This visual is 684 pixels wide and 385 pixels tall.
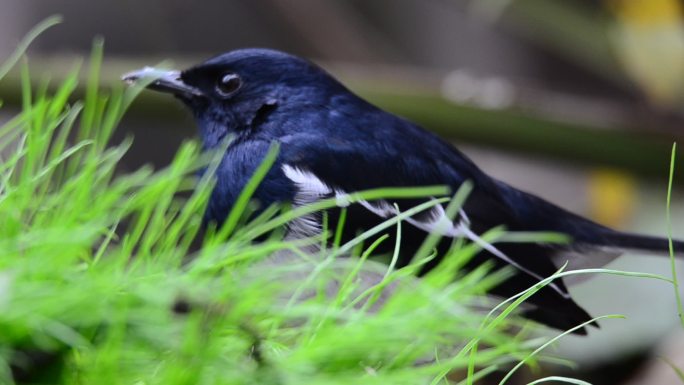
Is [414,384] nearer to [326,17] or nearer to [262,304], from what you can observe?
[262,304]

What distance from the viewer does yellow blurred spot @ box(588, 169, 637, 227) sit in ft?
7.75

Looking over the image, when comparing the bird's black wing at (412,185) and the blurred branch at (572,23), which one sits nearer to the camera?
the bird's black wing at (412,185)

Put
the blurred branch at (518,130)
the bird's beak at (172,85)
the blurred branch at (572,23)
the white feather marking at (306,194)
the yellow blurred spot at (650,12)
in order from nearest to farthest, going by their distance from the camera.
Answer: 1. the white feather marking at (306,194)
2. the bird's beak at (172,85)
3. the blurred branch at (518,130)
4. the yellow blurred spot at (650,12)
5. the blurred branch at (572,23)

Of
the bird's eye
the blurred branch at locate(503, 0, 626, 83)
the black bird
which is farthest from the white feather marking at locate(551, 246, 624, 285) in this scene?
the blurred branch at locate(503, 0, 626, 83)

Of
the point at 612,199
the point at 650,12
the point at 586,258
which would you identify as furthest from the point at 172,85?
the point at 612,199

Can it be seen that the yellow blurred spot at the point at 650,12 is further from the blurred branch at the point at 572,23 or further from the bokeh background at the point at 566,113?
the blurred branch at the point at 572,23

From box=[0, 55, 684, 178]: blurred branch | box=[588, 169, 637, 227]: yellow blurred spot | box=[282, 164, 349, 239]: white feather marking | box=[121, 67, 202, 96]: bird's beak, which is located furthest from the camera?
box=[588, 169, 637, 227]: yellow blurred spot

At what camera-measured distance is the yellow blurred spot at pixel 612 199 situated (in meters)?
2.36

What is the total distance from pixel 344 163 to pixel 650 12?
43.1 inches

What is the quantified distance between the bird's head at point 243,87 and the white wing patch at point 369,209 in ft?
0.45

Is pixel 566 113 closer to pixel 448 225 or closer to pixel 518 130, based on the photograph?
pixel 518 130

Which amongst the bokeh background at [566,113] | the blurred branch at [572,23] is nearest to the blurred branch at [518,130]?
the bokeh background at [566,113]

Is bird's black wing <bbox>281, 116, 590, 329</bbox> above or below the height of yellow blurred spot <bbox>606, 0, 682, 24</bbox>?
below

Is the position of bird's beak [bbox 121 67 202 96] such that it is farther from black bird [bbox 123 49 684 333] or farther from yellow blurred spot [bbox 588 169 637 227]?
yellow blurred spot [bbox 588 169 637 227]
